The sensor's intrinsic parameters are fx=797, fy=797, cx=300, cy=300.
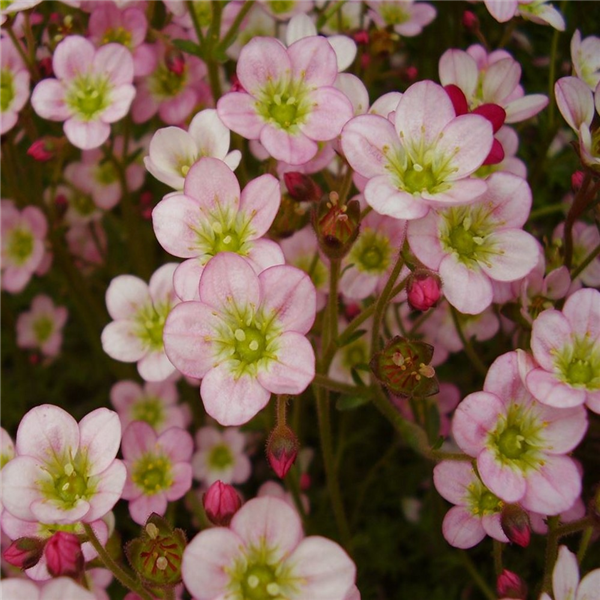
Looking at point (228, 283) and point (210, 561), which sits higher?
point (228, 283)

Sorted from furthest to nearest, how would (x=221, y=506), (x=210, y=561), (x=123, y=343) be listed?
1. (x=123, y=343)
2. (x=221, y=506)
3. (x=210, y=561)

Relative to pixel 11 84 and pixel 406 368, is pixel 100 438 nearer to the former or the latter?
pixel 406 368

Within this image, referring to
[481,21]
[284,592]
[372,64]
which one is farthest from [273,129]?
[481,21]

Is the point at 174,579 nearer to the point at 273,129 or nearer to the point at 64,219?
the point at 273,129

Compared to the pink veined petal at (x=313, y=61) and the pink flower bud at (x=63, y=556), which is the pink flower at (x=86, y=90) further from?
the pink flower bud at (x=63, y=556)

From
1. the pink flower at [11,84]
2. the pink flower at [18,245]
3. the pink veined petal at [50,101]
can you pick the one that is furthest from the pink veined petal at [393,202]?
the pink flower at [18,245]

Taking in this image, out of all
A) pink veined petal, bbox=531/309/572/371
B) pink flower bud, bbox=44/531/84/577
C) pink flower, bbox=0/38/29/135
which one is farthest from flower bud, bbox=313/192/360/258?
pink flower, bbox=0/38/29/135

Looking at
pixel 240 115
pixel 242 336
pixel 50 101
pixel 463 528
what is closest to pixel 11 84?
pixel 50 101
